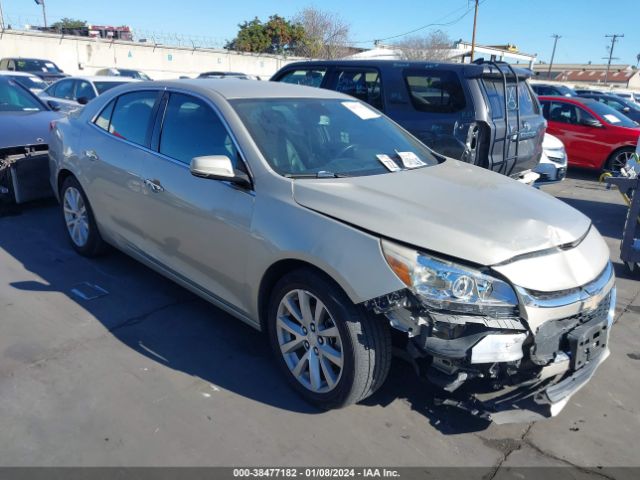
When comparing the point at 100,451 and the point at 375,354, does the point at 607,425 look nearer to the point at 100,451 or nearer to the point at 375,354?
the point at 375,354

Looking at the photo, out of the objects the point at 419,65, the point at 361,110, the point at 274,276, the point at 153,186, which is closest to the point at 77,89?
the point at 419,65

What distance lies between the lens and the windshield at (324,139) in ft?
11.1

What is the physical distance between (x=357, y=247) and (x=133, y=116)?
2.61 metres

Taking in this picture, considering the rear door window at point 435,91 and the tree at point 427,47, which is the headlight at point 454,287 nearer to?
the rear door window at point 435,91

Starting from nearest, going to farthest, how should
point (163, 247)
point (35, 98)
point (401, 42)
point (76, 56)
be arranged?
1. point (163, 247)
2. point (35, 98)
3. point (76, 56)
4. point (401, 42)

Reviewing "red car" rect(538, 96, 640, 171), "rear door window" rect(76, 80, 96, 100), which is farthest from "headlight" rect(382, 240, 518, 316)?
"rear door window" rect(76, 80, 96, 100)

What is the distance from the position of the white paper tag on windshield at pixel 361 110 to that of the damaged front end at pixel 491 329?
182cm

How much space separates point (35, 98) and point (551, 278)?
740cm

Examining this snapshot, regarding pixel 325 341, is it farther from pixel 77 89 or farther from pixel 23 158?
pixel 77 89

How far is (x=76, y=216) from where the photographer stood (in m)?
5.06

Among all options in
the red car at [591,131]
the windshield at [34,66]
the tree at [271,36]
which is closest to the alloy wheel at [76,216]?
the red car at [591,131]

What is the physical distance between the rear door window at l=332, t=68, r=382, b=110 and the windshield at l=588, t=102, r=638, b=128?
6.52 metres

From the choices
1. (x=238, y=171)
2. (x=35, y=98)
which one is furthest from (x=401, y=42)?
(x=238, y=171)

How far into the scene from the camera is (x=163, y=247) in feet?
12.8
